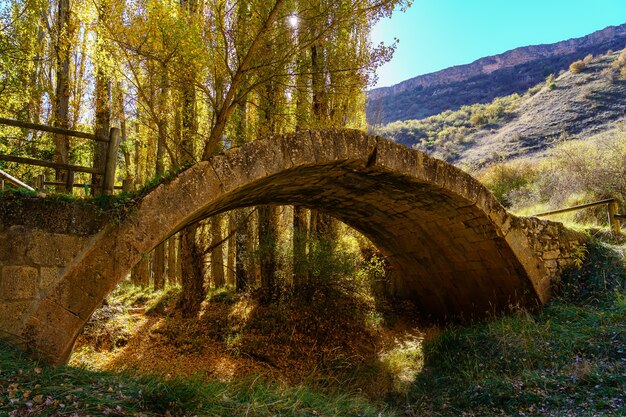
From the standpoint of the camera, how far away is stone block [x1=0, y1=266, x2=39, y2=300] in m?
3.66

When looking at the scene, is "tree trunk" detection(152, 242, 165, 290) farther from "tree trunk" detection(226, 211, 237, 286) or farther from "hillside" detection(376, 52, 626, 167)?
"hillside" detection(376, 52, 626, 167)

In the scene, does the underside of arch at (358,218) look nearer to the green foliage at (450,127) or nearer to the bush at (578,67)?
the green foliage at (450,127)

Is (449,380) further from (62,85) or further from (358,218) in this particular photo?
(62,85)

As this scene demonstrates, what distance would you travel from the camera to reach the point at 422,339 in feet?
27.6

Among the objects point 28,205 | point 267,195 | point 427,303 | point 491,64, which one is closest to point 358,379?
point 267,195

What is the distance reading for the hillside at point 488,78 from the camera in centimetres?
3950

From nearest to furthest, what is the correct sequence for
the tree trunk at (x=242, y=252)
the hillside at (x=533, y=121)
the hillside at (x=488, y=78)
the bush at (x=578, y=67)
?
the tree trunk at (x=242, y=252) → the hillside at (x=533, y=121) → the bush at (x=578, y=67) → the hillside at (x=488, y=78)

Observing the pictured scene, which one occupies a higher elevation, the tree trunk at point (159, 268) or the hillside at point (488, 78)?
the hillside at point (488, 78)

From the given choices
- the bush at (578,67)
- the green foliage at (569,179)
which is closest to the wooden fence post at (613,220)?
the green foliage at (569,179)

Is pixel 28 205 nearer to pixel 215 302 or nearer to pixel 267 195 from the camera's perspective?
pixel 267 195

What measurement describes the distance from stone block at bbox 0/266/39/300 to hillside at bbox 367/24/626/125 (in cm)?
3322

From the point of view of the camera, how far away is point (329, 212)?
335 inches

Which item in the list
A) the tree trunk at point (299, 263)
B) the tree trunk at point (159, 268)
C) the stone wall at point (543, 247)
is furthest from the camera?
the tree trunk at point (159, 268)

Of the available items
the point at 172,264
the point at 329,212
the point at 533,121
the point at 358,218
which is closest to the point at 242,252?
the point at 329,212
